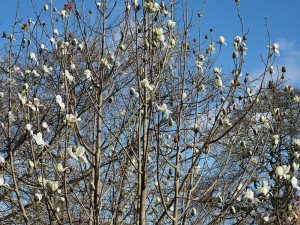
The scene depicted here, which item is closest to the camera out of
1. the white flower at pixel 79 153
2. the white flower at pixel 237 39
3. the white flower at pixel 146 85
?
the white flower at pixel 79 153

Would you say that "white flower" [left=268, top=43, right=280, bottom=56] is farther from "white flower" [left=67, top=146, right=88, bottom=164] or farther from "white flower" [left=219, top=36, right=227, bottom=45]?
"white flower" [left=67, top=146, right=88, bottom=164]

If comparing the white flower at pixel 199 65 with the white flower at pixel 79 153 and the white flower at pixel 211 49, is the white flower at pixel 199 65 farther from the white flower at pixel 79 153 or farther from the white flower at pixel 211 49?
the white flower at pixel 79 153

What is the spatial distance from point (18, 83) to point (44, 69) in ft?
9.94

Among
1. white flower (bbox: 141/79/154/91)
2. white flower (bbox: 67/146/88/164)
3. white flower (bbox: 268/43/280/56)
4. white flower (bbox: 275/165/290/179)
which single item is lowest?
white flower (bbox: 275/165/290/179)

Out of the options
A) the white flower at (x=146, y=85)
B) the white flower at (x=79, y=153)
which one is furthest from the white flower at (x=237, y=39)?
the white flower at (x=79, y=153)

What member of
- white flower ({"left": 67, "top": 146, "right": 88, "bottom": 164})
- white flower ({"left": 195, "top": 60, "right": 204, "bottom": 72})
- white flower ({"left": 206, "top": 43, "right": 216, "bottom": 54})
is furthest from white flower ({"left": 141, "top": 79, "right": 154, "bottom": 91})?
white flower ({"left": 206, "top": 43, "right": 216, "bottom": 54})

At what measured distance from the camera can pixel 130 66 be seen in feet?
21.4

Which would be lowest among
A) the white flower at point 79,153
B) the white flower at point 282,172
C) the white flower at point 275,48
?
the white flower at point 282,172

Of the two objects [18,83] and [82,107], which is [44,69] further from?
[18,83]

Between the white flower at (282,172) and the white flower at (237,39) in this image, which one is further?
the white flower at (237,39)

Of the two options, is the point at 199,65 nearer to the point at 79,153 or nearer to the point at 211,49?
the point at 211,49

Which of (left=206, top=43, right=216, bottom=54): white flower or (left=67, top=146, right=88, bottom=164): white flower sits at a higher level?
(left=206, top=43, right=216, bottom=54): white flower

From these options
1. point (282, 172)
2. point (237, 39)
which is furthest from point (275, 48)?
point (282, 172)

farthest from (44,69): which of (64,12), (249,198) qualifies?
(249,198)
